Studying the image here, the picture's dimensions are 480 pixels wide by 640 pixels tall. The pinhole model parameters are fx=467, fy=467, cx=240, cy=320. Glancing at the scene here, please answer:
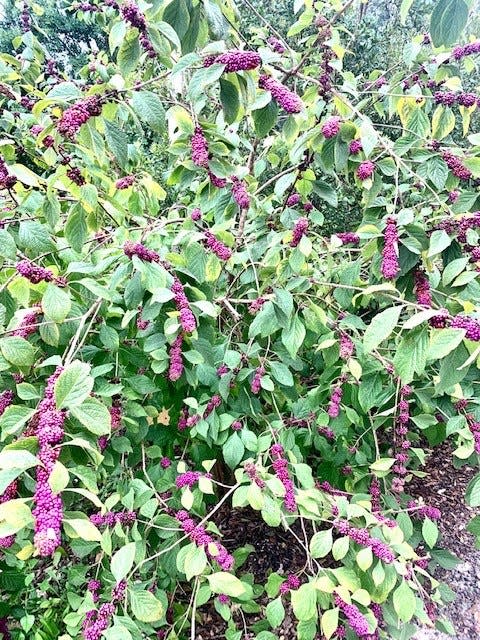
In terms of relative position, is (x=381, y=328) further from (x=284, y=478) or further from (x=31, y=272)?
(x=31, y=272)

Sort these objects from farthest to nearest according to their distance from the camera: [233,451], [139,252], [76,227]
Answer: [233,451]
[76,227]
[139,252]

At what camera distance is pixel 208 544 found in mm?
1262

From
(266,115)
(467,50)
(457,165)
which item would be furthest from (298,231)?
(467,50)

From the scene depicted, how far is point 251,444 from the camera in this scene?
1587 mm

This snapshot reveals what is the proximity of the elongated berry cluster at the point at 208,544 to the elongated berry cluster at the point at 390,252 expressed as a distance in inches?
33.1

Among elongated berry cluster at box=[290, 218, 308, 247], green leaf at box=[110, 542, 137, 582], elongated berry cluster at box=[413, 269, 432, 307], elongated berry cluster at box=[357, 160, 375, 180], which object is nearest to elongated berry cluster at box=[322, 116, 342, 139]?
elongated berry cluster at box=[357, 160, 375, 180]

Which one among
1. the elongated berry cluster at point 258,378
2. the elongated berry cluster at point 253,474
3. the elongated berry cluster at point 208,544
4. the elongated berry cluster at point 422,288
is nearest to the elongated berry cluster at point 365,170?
the elongated berry cluster at point 422,288

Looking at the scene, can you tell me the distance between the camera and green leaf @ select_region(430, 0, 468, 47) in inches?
39.9

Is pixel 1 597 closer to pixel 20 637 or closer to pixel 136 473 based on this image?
pixel 20 637

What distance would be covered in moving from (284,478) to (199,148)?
0.98 metres

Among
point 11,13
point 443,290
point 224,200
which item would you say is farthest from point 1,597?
point 11,13

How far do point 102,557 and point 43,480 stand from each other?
3.73 feet

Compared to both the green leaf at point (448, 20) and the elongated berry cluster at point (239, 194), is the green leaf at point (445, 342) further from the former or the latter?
the elongated berry cluster at point (239, 194)

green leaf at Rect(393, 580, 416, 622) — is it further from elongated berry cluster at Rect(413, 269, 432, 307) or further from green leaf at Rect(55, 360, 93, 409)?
green leaf at Rect(55, 360, 93, 409)
